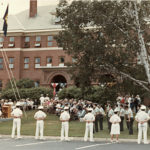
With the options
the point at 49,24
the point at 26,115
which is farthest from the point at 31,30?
the point at 26,115

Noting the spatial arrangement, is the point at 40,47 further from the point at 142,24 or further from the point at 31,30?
the point at 142,24

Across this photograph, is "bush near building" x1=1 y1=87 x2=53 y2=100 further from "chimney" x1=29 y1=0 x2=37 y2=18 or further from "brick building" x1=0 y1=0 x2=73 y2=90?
"chimney" x1=29 y1=0 x2=37 y2=18

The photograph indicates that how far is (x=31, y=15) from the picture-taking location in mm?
57000

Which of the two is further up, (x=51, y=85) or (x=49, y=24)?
(x=49, y=24)

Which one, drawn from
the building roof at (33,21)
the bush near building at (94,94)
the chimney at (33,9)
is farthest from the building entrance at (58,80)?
the chimney at (33,9)

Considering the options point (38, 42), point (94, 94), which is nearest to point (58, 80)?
point (38, 42)

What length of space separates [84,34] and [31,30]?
94.2ft

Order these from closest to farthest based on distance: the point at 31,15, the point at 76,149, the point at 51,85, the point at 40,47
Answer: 1. the point at 76,149
2. the point at 51,85
3. the point at 40,47
4. the point at 31,15

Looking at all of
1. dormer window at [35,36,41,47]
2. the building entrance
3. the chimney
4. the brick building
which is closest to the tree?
the building entrance

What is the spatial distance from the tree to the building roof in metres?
26.5

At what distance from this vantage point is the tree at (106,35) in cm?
2417

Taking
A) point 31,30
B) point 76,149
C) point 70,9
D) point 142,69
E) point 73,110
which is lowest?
point 76,149

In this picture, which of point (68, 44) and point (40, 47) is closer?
point (68, 44)

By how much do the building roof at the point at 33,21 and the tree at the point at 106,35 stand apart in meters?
26.5
